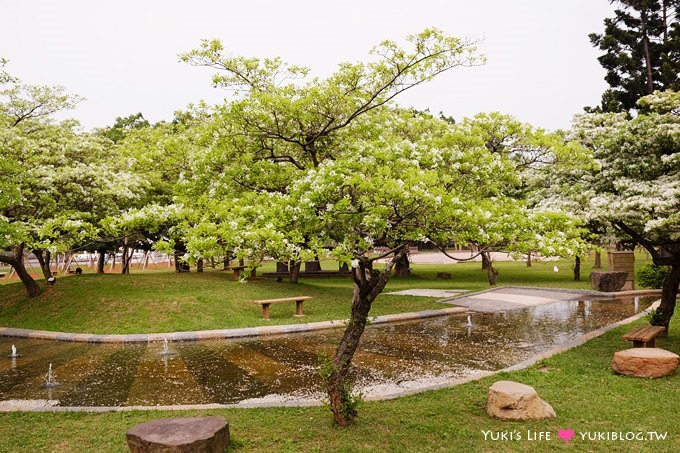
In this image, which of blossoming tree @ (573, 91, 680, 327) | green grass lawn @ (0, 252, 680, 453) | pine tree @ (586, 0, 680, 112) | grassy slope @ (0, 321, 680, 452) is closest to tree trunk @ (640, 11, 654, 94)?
pine tree @ (586, 0, 680, 112)

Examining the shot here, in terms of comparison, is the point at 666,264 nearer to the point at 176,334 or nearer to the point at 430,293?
the point at 430,293

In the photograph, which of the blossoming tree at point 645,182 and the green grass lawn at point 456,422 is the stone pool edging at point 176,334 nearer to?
the green grass lawn at point 456,422

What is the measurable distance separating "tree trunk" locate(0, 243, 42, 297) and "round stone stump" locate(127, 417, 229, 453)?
1870cm

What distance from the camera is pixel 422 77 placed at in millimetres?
13805

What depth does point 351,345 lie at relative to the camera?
918 cm

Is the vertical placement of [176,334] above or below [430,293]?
below

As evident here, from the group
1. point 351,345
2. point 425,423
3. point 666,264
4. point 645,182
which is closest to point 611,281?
point 666,264

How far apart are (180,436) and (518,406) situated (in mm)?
5672

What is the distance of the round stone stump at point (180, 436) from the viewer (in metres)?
7.04

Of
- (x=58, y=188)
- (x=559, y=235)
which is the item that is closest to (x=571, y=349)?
(x=559, y=235)

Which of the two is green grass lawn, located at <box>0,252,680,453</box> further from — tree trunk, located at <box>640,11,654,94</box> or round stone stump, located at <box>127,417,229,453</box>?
tree trunk, located at <box>640,11,654,94</box>

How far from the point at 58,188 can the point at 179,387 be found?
15.6 metres

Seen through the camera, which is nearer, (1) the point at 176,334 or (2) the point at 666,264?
(2) the point at 666,264

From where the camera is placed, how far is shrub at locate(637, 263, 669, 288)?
2931cm
